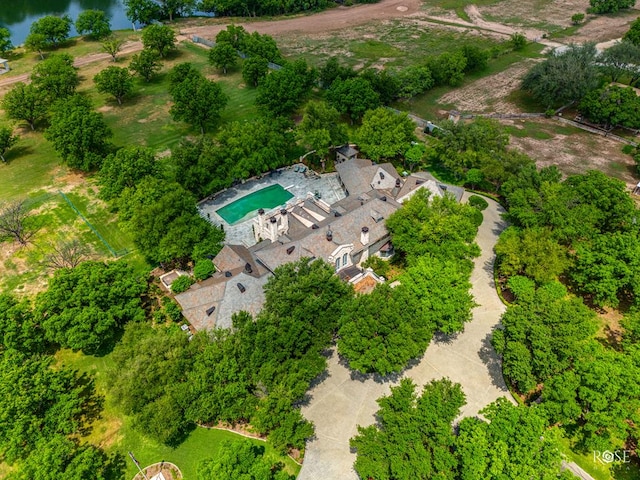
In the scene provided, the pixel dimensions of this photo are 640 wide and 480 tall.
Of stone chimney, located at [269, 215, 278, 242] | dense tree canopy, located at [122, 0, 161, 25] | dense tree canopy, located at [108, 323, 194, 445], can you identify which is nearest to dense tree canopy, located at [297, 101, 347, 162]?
stone chimney, located at [269, 215, 278, 242]

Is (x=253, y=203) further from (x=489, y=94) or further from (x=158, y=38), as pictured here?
(x=158, y=38)

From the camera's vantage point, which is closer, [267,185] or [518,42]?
[267,185]

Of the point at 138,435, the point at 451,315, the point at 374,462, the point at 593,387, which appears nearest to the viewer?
the point at 374,462

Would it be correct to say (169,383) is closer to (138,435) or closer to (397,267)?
(138,435)

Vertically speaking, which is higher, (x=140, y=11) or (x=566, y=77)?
(x=140, y=11)

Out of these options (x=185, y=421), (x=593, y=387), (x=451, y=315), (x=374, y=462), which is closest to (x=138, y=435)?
(x=185, y=421)

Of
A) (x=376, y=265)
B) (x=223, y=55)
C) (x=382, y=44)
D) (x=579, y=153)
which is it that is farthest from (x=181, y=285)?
(x=382, y=44)
